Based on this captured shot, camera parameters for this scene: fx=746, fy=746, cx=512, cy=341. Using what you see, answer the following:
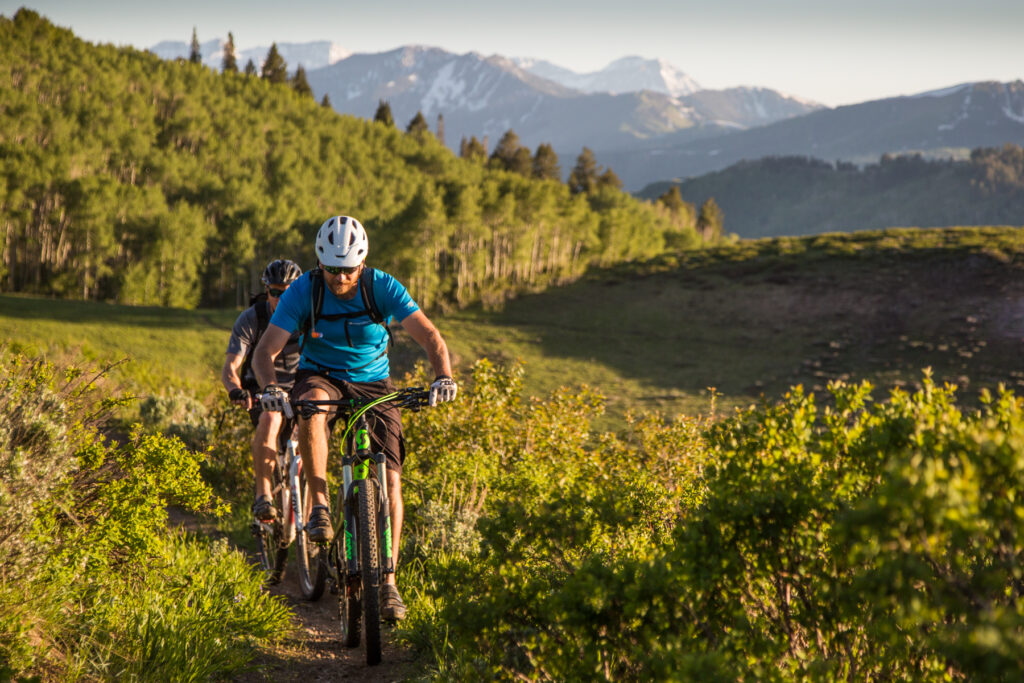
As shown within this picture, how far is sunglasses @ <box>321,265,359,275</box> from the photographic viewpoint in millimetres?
5000

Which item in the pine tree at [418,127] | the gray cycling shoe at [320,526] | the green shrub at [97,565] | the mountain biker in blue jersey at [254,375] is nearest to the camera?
the green shrub at [97,565]

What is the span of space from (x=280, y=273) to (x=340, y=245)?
6.34 ft

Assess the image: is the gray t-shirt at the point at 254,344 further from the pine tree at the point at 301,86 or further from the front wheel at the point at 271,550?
the pine tree at the point at 301,86

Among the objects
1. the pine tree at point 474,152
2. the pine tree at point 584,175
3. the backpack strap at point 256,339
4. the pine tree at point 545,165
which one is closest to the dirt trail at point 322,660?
the backpack strap at point 256,339

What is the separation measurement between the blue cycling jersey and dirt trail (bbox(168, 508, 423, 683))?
187cm

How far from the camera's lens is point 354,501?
15.8 ft

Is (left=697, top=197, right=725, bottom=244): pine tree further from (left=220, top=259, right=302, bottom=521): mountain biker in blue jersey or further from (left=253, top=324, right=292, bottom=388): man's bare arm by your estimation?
(left=253, top=324, right=292, bottom=388): man's bare arm

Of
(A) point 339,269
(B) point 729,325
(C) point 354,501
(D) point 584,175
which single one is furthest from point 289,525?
(D) point 584,175

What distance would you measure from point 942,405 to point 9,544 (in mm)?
4563

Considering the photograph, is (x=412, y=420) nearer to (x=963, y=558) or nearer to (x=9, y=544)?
(x=9, y=544)

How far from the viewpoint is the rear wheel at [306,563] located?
628 centimetres

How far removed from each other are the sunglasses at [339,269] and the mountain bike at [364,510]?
858 mm

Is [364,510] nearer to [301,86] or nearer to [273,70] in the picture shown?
[301,86]

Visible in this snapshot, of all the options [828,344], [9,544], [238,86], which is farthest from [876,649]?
[238,86]
